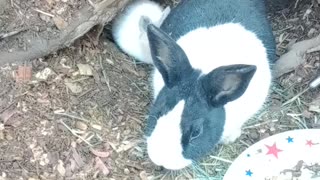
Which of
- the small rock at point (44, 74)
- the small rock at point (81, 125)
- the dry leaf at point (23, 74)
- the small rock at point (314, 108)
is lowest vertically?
the small rock at point (314, 108)

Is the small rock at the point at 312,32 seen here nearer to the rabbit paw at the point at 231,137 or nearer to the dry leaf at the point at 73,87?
the rabbit paw at the point at 231,137

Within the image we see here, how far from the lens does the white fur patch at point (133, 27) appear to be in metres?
4.87

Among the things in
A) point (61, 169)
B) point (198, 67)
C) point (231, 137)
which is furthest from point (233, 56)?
point (61, 169)

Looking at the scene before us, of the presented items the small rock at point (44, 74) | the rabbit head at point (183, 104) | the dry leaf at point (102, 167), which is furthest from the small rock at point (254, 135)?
the small rock at point (44, 74)

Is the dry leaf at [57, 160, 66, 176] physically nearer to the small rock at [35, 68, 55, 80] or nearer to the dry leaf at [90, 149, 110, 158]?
the dry leaf at [90, 149, 110, 158]

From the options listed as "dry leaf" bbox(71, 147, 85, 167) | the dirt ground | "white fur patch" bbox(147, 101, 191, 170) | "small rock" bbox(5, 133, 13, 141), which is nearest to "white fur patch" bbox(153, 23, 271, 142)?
the dirt ground

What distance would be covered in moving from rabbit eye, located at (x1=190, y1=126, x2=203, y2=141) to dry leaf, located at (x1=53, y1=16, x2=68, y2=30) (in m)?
1.00

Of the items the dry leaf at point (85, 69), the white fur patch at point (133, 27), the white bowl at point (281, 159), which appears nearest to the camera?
the white bowl at point (281, 159)

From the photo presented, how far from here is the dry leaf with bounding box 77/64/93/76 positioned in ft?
15.4

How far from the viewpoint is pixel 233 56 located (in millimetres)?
4367

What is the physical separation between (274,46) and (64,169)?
137 centimetres

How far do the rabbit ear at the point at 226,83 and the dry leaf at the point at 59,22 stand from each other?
0.94 meters

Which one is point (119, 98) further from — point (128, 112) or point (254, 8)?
point (254, 8)

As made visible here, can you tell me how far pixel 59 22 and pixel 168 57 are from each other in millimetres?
809
